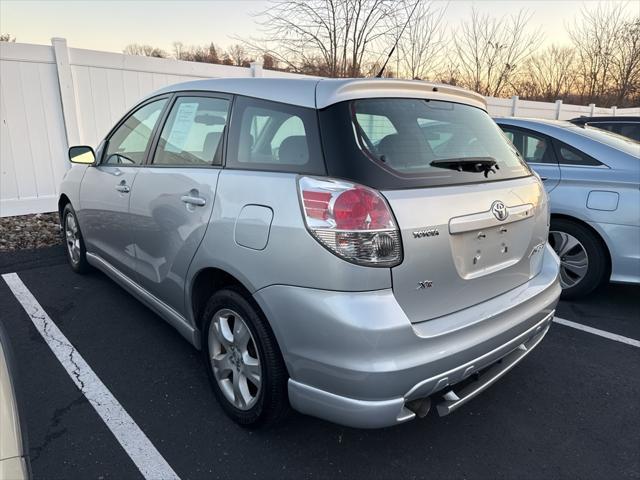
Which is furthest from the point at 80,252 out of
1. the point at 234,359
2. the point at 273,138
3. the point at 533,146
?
the point at 533,146

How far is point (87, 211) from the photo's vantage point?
149 inches

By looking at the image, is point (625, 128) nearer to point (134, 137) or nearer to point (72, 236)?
point (134, 137)

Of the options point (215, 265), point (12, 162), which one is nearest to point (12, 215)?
point (12, 162)

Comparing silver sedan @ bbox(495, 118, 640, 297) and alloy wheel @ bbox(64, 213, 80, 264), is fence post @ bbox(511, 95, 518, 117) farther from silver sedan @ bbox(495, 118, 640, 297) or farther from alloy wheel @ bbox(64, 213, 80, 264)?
alloy wheel @ bbox(64, 213, 80, 264)

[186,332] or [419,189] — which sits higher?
[419,189]

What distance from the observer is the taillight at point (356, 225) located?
68.1 inches

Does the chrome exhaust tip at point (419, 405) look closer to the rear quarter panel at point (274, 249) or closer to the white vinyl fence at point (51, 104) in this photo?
the rear quarter panel at point (274, 249)

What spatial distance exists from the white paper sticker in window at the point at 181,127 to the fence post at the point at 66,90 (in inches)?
184

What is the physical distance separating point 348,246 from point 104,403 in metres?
1.78

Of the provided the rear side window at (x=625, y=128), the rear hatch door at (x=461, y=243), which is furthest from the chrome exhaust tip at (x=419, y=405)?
the rear side window at (x=625, y=128)

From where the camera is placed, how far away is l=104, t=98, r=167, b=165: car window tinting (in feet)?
10.1

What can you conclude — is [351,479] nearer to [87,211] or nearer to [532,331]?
[532,331]

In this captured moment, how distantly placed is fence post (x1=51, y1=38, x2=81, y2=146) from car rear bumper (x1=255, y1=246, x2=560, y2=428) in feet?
19.6

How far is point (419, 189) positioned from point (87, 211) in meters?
3.06
